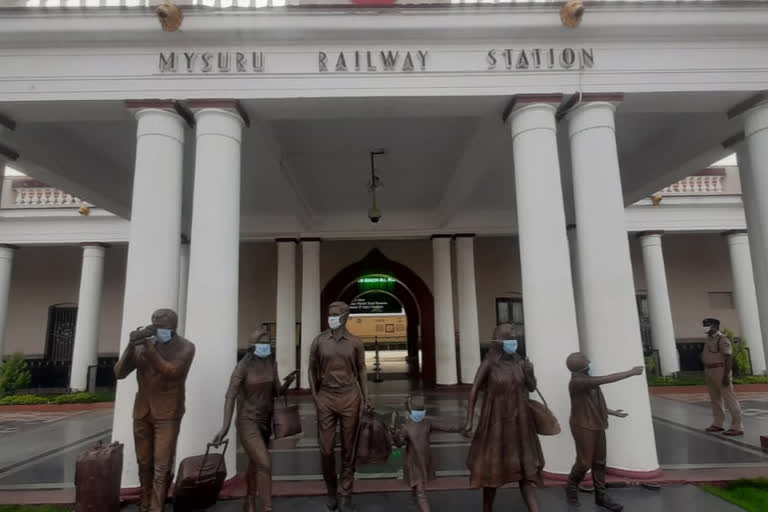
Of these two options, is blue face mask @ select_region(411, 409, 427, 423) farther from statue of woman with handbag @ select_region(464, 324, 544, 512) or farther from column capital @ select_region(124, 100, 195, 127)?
column capital @ select_region(124, 100, 195, 127)

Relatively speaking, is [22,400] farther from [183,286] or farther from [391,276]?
[391,276]

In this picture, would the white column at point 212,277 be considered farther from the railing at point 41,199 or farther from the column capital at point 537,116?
the railing at point 41,199

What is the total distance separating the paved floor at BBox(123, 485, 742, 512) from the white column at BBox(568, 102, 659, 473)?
419 mm

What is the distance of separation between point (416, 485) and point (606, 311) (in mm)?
2893

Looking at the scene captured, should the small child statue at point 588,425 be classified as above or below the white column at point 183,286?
below

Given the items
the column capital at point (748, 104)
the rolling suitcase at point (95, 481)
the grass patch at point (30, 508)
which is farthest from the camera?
the column capital at point (748, 104)

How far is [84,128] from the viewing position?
22.6ft

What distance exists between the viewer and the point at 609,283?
5184 mm

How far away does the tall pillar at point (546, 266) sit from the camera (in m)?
4.99

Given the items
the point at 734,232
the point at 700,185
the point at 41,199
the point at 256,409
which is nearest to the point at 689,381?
the point at 734,232

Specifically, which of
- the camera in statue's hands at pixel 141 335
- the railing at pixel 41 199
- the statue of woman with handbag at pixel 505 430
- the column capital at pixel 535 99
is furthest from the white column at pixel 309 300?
the statue of woman with handbag at pixel 505 430

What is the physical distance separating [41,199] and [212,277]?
10037 millimetres

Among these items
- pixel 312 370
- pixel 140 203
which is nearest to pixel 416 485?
pixel 312 370

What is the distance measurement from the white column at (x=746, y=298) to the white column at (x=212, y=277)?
13121 millimetres
